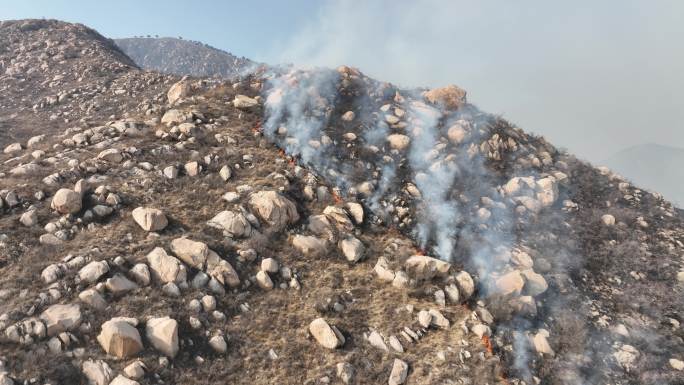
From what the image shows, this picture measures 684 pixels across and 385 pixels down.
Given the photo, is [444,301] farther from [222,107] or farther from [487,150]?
[222,107]

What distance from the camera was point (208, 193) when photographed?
13.8 metres

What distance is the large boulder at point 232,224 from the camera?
12398 mm

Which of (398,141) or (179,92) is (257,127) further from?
(398,141)

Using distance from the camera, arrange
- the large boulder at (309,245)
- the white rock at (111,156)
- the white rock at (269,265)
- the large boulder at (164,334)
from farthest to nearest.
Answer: the white rock at (111,156)
the large boulder at (309,245)
the white rock at (269,265)
the large boulder at (164,334)

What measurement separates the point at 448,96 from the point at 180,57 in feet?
341

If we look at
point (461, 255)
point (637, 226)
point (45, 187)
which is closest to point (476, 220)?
point (461, 255)

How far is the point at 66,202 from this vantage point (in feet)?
38.5

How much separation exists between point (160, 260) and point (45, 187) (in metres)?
4.95

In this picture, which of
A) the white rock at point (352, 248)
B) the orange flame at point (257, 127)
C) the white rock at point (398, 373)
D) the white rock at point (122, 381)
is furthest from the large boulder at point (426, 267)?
the orange flame at point (257, 127)

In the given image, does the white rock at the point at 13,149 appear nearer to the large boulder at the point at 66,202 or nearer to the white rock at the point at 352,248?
the large boulder at the point at 66,202

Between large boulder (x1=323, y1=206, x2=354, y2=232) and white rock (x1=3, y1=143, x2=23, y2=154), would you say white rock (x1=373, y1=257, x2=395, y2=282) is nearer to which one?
large boulder (x1=323, y1=206, x2=354, y2=232)

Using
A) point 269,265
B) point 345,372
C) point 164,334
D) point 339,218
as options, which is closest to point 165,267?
point 164,334

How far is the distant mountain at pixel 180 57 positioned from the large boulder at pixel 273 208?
93.0 meters

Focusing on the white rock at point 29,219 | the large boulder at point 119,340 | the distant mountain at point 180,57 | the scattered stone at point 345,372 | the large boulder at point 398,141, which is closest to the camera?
the large boulder at point 119,340
